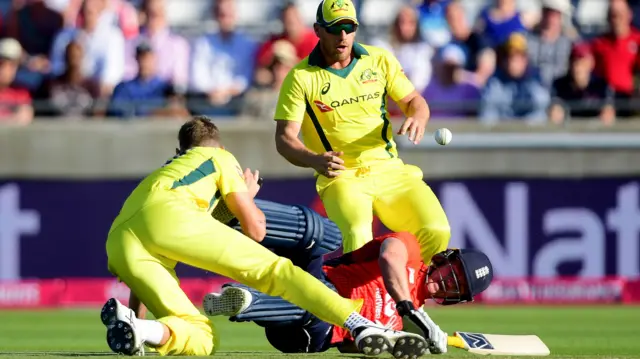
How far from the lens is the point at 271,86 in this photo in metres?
13.7

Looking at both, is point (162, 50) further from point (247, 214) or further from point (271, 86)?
point (247, 214)

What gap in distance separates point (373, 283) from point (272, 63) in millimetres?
6783

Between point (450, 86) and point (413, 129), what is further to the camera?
point (450, 86)

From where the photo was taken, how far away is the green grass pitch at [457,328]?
7926 millimetres

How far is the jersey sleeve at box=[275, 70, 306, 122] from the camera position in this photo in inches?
328

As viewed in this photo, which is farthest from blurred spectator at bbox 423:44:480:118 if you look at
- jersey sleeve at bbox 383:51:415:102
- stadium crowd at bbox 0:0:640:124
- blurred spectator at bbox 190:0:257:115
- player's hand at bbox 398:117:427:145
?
player's hand at bbox 398:117:427:145

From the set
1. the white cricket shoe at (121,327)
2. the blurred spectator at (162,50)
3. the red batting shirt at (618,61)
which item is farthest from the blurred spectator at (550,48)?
the white cricket shoe at (121,327)

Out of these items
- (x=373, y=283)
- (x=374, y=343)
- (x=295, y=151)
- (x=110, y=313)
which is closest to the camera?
(x=374, y=343)

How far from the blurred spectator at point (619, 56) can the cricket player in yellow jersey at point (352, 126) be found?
594 cm

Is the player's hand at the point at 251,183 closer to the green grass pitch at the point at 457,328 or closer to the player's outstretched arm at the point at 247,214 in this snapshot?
the player's outstretched arm at the point at 247,214

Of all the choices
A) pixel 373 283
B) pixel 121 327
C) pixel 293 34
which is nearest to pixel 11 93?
pixel 293 34

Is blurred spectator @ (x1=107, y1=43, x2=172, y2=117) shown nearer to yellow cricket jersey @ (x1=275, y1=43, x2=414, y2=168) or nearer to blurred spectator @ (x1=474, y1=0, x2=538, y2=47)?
blurred spectator @ (x1=474, y1=0, x2=538, y2=47)

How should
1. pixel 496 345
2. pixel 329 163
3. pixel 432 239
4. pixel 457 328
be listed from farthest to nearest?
pixel 457 328 → pixel 432 239 → pixel 329 163 → pixel 496 345

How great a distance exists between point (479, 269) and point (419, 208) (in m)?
1.11
